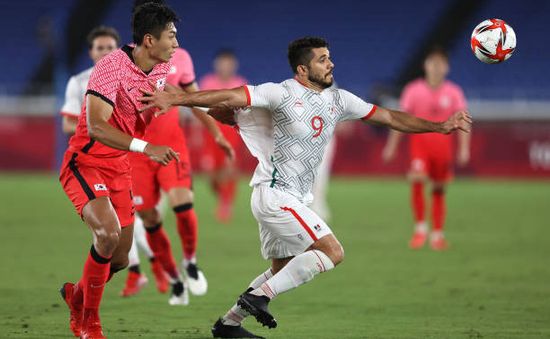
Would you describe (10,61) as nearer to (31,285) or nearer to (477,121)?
(477,121)

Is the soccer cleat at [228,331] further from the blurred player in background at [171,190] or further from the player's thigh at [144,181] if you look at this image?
the player's thigh at [144,181]

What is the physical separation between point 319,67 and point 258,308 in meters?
1.73

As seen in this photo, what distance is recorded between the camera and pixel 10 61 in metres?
31.1

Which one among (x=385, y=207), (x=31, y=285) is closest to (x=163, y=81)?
(x=31, y=285)

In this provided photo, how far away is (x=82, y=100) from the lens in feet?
29.5

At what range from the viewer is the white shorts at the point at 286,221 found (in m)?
6.89

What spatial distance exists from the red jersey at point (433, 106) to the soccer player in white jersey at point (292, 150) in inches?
245

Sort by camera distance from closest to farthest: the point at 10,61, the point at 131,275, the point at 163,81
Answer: the point at 163,81, the point at 131,275, the point at 10,61

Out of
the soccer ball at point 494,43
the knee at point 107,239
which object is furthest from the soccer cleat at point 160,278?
the soccer ball at point 494,43

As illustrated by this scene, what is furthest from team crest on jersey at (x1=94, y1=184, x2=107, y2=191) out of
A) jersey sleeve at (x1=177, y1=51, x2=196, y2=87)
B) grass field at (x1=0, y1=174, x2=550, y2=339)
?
jersey sleeve at (x1=177, y1=51, x2=196, y2=87)

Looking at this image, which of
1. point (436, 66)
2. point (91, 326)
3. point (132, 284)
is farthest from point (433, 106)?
point (91, 326)

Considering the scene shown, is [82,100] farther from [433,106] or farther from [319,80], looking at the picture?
[433,106]

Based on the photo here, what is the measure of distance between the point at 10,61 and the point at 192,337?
83.6ft

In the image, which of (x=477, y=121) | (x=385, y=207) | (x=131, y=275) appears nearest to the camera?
(x=131, y=275)
